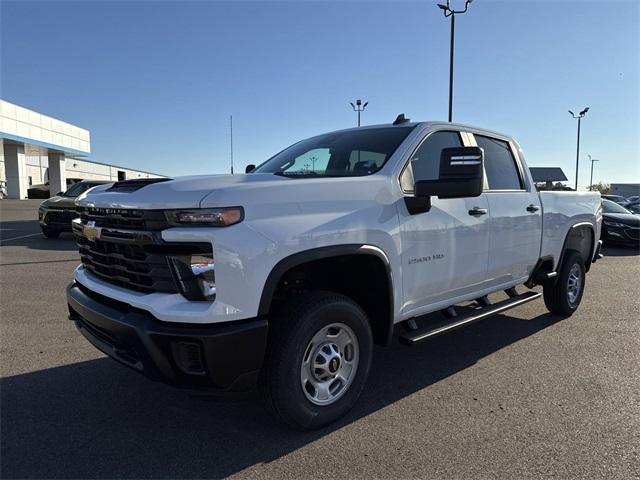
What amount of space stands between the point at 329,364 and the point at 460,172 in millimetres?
1522

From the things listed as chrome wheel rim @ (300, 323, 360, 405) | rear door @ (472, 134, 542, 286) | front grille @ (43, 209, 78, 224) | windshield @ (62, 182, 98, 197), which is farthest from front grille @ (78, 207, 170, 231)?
windshield @ (62, 182, 98, 197)

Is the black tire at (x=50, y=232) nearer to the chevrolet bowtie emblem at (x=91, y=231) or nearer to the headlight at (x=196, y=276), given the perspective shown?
the chevrolet bowtie emblem at (x=91, y=231)

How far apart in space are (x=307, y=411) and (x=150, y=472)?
932 mm

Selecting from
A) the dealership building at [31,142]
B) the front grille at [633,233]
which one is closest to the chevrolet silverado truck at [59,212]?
the front grille at [633,233]

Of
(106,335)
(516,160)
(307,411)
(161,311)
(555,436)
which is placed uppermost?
(516,160)

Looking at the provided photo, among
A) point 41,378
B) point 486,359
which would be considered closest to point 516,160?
point 486,359

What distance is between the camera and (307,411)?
2.90m

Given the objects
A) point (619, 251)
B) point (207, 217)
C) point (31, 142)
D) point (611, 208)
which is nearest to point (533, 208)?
point (207, 217)

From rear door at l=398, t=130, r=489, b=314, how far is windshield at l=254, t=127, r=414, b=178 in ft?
0.79

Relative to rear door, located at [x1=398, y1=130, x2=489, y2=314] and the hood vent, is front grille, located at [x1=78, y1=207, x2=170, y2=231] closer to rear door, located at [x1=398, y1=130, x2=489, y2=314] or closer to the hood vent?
the hood vent

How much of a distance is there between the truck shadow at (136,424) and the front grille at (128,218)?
1272 mm

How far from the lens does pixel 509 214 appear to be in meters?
4.46

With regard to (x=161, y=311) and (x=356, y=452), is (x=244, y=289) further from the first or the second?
(x=356, y=452)

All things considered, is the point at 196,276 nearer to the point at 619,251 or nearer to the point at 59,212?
the point at 59,212
